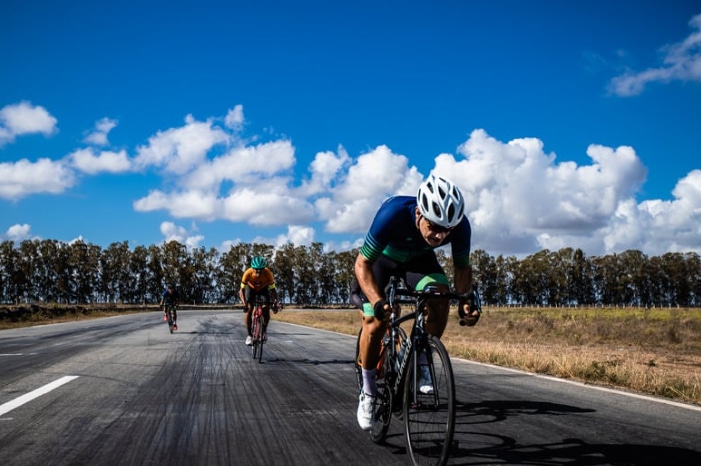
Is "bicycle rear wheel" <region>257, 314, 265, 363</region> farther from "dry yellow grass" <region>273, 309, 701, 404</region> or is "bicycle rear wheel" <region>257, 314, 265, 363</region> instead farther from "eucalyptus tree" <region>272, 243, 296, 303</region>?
"eucalyptus tree" <region>272, 243, 296, 303</region>

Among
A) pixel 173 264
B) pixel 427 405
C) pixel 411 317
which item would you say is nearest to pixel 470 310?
pixel 411 317

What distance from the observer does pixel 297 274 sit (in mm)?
135375

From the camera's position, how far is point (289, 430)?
4.26 m

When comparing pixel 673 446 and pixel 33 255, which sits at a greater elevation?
pixel 33 255

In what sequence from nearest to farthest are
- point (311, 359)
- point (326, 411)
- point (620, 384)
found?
point (326, 411), point (620, 384), point (311, 359)

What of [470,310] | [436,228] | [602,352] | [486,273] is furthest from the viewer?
[486,273]

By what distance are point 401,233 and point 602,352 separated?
1356 cm

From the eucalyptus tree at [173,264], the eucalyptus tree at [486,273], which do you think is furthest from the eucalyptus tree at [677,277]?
the eucalyptus tree at [173,264]

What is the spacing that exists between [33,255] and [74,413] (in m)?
133

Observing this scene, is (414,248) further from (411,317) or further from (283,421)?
(283,421)

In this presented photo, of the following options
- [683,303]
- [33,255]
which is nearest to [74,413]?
[33,255]

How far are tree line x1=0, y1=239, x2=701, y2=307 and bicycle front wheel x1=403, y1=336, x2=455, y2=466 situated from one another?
377ft

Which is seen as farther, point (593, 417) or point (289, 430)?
point (593, 417)

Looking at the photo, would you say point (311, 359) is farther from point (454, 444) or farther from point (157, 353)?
point (454, 444)
